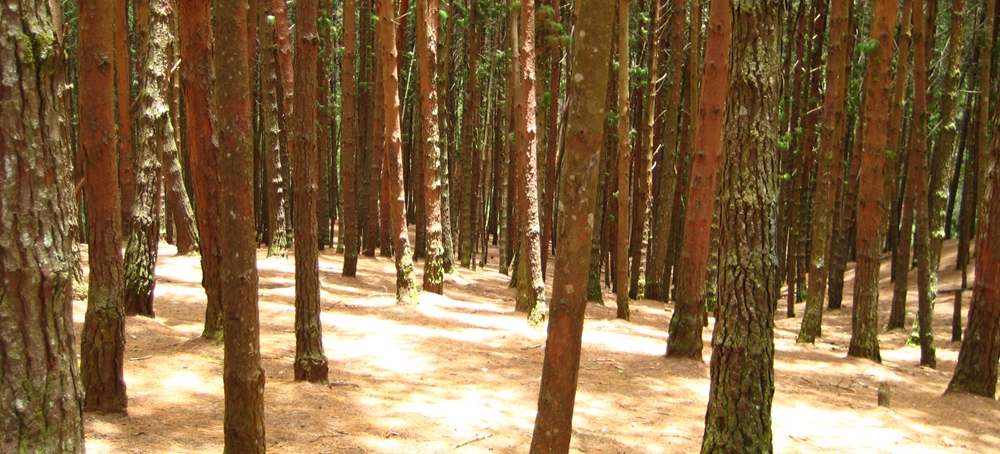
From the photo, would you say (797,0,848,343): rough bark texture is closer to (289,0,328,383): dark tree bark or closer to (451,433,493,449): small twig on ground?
(451,433,493,449): small twig on ground

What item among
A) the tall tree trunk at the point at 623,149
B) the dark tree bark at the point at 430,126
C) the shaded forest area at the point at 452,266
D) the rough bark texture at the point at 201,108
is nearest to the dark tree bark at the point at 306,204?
the shaded forest area at the point at 452,266

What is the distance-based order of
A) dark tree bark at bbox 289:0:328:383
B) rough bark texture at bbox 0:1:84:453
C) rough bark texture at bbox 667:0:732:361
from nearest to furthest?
rough bark texture at bbox 0:1:84:453, dark tree bark at bbox 289:0:328:383, rough bark texture at bbox 667:0:732:361

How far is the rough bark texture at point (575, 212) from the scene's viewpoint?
390 cm

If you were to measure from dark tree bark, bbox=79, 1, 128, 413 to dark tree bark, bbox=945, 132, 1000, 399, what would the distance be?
26.6ft

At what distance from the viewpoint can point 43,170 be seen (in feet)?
8.74

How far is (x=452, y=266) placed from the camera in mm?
16219

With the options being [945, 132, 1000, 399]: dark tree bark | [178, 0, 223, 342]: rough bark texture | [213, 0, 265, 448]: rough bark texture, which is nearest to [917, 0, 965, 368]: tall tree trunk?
[945, 132, 1000, 399]: dark tree bark

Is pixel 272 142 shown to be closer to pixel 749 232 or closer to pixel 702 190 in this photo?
pixel 702 190

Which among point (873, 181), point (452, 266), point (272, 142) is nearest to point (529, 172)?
point (873, 181)

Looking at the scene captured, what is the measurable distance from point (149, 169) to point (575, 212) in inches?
248

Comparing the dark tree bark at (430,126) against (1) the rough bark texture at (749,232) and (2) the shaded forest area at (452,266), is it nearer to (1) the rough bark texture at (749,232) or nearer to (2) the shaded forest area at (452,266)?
(2) the shaded forest area at (452,266)

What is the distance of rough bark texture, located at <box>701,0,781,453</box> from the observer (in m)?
4.98

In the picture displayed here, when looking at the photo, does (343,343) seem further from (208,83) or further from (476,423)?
(208,83)

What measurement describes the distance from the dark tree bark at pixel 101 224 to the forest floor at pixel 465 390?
0.29 m
